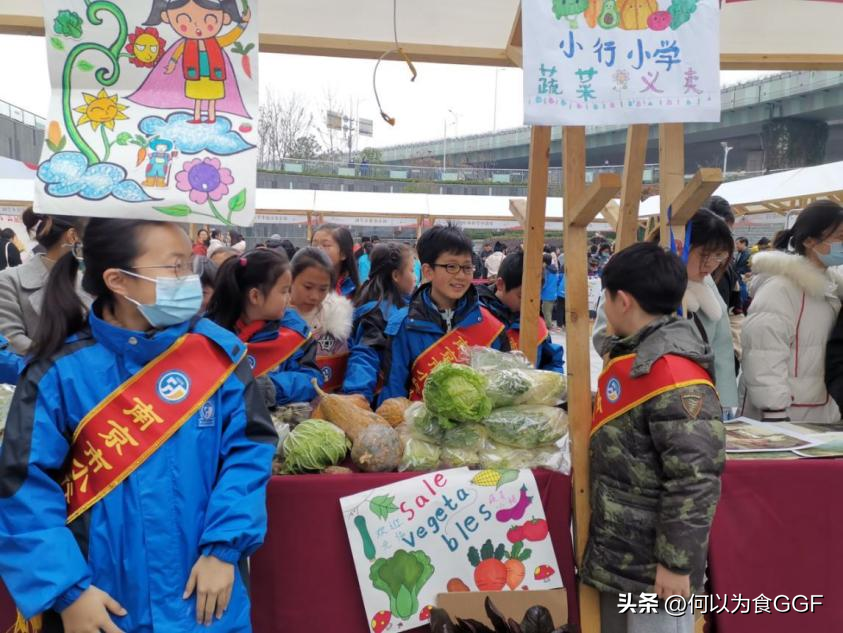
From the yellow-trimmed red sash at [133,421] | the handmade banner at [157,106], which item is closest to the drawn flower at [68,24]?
the handmade banner at [157,106]

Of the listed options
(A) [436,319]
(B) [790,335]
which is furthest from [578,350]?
(B) [790,335]

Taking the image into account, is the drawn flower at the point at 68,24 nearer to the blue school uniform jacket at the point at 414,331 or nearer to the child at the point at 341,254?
the blue school uniform jacket at the point at 414,331

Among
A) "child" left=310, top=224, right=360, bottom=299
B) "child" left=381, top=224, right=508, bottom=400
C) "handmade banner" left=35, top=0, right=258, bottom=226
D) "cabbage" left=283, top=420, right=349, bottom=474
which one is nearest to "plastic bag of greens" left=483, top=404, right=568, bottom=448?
"cabbage" left=283, top=420, right=349, bottom=474

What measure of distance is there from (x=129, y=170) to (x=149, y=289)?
400 mm

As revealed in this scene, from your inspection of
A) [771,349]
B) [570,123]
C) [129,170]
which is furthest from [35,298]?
[771,349]

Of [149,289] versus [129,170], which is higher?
[129,170]

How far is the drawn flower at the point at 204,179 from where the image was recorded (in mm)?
1871

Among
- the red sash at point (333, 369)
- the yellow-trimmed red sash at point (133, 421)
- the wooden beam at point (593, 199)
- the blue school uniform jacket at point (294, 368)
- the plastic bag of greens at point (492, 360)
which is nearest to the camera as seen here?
the yellow-trimmed red sash at point (133, 421)

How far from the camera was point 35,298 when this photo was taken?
3.21m

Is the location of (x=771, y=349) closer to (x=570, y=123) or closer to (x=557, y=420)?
(x=557, y=420)

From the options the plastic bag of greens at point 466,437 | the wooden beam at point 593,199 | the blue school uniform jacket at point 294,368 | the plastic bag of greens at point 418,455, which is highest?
the wooden beam at point 593,199

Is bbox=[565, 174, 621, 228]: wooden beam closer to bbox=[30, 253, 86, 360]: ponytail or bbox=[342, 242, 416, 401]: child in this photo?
bbox=[342, 242, 416, 401]: child

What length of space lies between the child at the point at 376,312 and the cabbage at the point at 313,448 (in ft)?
2.00

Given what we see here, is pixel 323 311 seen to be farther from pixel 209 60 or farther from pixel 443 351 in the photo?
pixel 209 60
